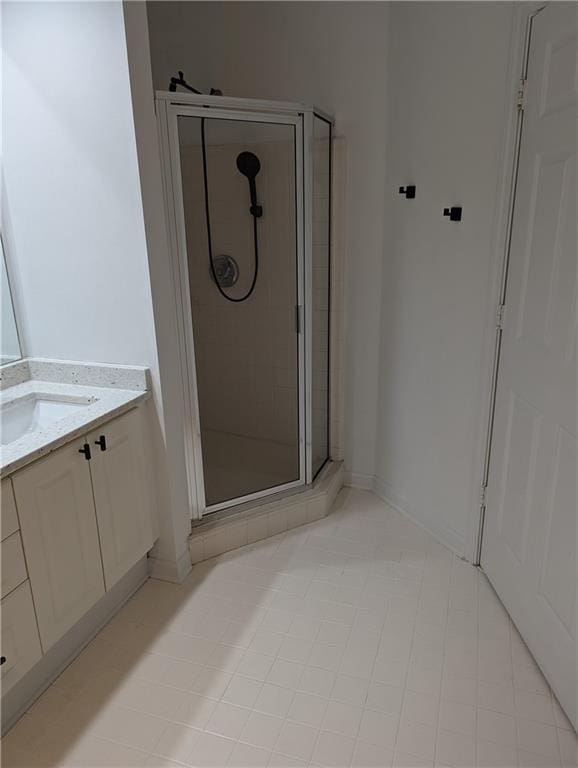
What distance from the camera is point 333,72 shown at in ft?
8.48

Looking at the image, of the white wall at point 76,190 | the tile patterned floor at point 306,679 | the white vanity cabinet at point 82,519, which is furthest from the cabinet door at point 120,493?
the tile patterned floor at point 306,679

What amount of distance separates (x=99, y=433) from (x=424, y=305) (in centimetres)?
149

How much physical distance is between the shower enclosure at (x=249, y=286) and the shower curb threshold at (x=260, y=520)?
7 cm

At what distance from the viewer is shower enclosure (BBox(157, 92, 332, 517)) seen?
7.18 ft

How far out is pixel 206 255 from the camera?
9.04 ft

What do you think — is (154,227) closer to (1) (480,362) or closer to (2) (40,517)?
(2) (40,517)

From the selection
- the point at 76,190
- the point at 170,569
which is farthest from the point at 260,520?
the point at 76,190

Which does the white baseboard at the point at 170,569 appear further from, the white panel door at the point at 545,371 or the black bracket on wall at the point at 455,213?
the black bracket on wall at the point at 455,213

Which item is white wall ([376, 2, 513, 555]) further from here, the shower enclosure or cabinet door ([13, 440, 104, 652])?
cabinet door ([13, 440, 104, 652])

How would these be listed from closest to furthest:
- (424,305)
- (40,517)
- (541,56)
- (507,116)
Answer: (40,517) → (541,56) → (507,116) → (424,305)

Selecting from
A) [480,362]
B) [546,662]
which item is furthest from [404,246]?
[546,662]

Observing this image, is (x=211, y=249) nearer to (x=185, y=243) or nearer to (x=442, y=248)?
(x=185, y=243)

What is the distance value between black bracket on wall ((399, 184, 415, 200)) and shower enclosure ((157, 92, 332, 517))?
0.40 meters

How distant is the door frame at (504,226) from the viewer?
1.82m
